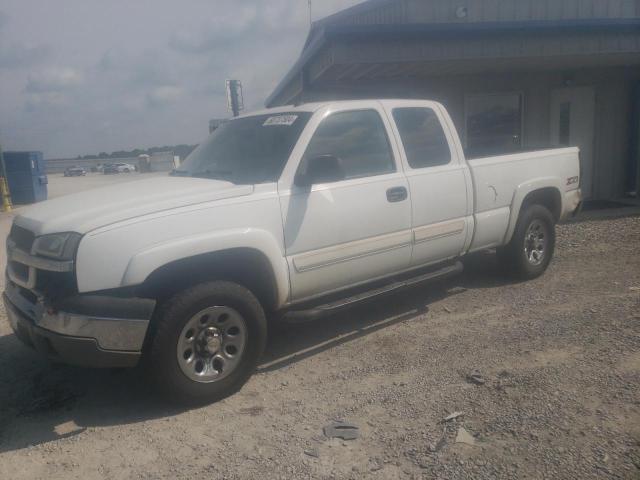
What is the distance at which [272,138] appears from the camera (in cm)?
443

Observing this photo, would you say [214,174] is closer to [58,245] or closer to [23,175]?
[58,245]

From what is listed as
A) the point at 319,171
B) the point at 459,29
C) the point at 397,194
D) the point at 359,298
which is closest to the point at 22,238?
the point at 319,171

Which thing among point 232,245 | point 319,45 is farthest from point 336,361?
point 319,45

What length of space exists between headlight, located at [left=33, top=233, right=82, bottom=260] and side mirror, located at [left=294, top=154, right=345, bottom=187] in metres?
1.59

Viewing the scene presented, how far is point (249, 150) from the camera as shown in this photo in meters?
4.53

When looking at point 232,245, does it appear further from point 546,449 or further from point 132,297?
point 546,449

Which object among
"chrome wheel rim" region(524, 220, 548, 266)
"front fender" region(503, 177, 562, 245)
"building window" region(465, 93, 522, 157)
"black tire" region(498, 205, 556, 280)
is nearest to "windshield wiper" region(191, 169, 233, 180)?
"front fender" region(503, 177, 562, 245)

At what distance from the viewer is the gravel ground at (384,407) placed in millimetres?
2955

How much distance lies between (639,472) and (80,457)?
120 inches

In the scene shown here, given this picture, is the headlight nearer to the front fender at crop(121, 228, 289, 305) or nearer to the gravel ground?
the front fender at crop(121, 228, 289, 305)

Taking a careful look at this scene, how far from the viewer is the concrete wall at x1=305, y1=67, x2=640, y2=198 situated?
10844 mm

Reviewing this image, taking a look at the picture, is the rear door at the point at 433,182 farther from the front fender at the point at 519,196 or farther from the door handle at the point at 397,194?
the front fender at the point at 519,196

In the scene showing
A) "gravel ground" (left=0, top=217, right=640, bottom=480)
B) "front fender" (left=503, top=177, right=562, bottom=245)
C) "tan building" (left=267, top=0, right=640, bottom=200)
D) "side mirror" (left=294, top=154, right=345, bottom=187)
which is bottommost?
"gravel ground" (left=0, top=217, right=640, bottom=480)

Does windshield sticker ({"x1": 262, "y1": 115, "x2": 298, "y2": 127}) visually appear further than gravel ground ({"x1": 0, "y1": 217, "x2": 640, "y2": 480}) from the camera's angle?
Yes
